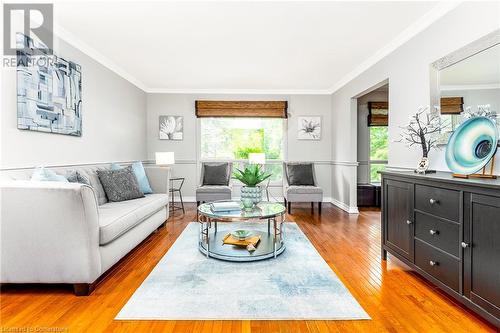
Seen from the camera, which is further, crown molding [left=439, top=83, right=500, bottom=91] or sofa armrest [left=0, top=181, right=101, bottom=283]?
crown molding [left=439, top=83, right=500, bottom=91]

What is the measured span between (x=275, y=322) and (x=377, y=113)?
5.17m

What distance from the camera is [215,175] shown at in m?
5.25

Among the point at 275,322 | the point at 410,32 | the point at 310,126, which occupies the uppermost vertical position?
the point at 410,32

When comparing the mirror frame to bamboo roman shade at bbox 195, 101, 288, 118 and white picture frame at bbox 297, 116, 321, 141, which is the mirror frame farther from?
bamboo roman shade at bbox 195, 101, 288, 118

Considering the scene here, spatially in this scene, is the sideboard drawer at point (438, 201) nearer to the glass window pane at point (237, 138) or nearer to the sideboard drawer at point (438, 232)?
the sideboard drawer at point (438, 232)

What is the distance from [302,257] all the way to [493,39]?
92.1 inches

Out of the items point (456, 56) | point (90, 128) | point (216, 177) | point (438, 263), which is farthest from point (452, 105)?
point (90, 128)

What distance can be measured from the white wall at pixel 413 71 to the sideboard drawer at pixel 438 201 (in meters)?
0.51

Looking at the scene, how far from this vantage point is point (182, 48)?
3.61 metres

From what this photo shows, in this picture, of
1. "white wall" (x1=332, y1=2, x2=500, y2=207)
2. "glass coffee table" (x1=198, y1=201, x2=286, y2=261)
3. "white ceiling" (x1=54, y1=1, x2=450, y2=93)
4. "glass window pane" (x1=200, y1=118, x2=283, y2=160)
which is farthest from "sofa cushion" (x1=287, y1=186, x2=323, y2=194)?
"white ceiling" (x1=54, y1=1, x2=450, y2=93)

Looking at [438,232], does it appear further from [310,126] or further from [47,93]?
[310,126]

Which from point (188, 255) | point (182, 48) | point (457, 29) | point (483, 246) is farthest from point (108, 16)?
point (483, 246)

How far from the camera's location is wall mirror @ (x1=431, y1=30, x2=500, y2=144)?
207cm

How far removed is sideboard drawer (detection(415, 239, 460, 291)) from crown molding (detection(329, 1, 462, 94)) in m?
2.10
